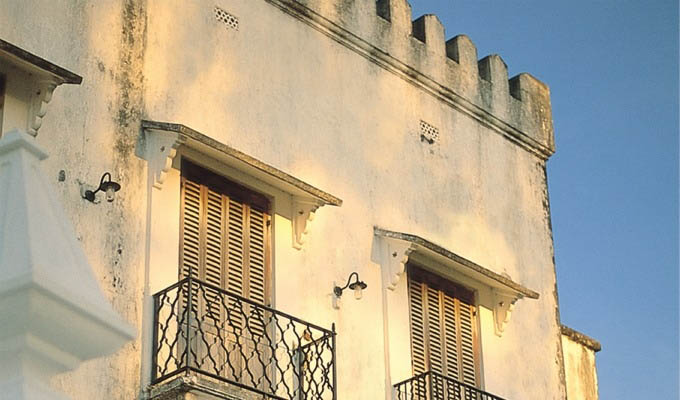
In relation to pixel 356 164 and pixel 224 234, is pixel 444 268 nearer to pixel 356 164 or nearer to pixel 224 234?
pixel 356 164

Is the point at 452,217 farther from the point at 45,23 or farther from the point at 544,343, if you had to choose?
the point at 45,23

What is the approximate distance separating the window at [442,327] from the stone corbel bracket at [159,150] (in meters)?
3.39

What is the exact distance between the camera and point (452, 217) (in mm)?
14234

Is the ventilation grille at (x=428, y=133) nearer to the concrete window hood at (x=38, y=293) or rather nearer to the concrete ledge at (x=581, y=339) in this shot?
the concrete ledge at (x=581, y=339)

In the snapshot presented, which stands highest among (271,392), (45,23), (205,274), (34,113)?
(45,23)

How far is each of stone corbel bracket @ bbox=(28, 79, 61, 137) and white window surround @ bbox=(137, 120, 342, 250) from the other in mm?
1100

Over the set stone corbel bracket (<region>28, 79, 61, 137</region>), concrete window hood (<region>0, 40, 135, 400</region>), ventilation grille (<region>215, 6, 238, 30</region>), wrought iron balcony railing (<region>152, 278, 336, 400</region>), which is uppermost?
ventilation grille (<region>215, 6, 238, 30</region>)

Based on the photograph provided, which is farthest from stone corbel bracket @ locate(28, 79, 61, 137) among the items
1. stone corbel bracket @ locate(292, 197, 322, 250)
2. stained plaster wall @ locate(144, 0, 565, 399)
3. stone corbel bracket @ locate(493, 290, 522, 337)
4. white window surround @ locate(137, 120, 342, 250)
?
stone corbel bracket @ locate(493, 290, 522, 337)

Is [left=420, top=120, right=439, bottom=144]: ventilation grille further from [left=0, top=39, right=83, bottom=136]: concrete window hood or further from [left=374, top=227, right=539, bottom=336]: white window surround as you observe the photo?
[left=0, top=39, right=83, bottom=136]: concrete window hood

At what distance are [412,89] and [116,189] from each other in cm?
489

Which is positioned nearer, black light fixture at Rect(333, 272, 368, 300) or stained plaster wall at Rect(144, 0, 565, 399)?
stained plaster wall at Rect(144, 0, 565, 399)

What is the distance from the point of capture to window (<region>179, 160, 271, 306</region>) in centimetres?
1124

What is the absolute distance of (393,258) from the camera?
13.0 meters

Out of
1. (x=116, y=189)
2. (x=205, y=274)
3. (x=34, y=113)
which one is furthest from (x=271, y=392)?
(x=34, y=113)
